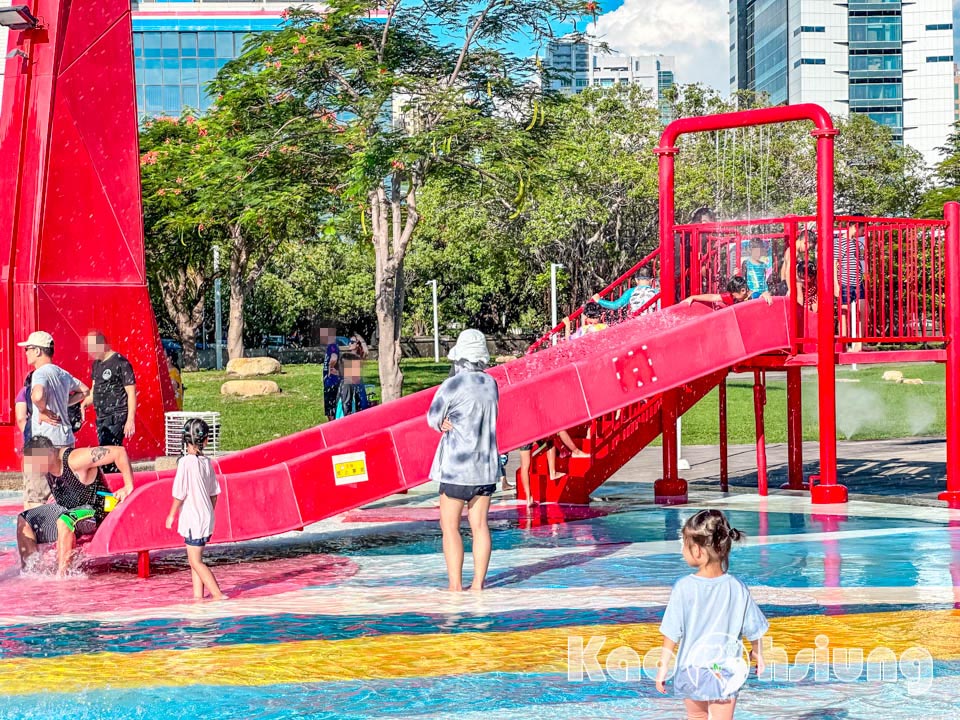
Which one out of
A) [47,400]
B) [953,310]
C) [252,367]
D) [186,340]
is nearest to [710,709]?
[47,400]

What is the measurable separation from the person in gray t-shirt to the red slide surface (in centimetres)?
128

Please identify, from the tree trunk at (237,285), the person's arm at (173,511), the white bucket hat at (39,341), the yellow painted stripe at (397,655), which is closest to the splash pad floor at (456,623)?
the yellow painted stripe at (397,655)

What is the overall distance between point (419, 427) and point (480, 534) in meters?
1.47

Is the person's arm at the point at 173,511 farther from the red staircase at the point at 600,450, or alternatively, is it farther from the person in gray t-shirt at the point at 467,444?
the red staircase at the point at 600,450

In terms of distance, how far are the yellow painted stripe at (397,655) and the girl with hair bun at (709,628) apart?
7.03ft

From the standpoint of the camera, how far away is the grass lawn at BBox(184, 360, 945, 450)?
84.8ft

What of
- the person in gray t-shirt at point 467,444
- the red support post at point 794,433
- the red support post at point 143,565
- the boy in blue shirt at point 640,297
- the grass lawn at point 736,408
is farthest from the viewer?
the grass lawn at point 736,408

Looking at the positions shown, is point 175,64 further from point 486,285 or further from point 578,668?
point 578,668

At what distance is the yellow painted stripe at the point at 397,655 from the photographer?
6.81m

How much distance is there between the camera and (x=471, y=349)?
897cm

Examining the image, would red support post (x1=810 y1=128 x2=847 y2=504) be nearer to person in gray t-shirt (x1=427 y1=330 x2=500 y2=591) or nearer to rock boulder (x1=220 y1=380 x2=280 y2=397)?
person in gray t-shirt (x1=427 y1=330 x2=500 y2=591)

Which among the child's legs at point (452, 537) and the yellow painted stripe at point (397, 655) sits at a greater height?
the child's legs at point (452, 537)

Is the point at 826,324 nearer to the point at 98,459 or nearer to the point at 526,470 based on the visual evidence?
the point at 526,470

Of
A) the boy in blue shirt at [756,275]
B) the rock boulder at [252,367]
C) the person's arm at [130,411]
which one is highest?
the boy in blue shirt at [756,275]
